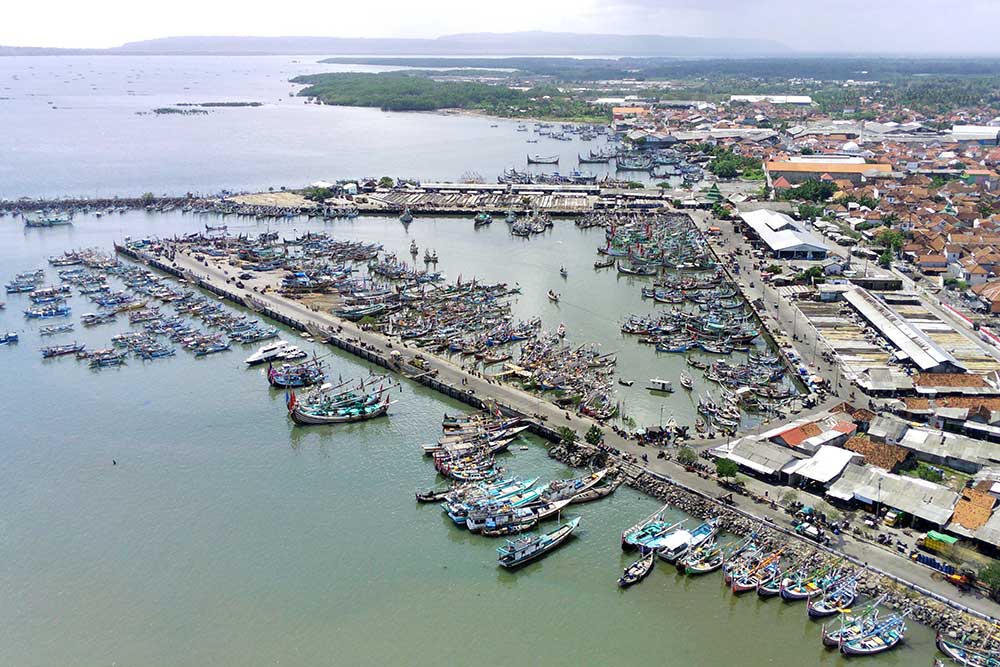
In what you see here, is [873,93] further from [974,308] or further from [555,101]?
[974,308]

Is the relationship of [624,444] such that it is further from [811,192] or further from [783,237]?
[811,192]

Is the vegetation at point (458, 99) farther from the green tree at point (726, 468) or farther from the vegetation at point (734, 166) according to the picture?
the green tree at point (726, 468)

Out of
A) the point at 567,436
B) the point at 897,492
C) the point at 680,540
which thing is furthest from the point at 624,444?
the point at 897,492

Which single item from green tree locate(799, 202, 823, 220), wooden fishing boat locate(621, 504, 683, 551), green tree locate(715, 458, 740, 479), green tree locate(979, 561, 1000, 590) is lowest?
wooden fishing boat locate(621, 504, 683, 551)

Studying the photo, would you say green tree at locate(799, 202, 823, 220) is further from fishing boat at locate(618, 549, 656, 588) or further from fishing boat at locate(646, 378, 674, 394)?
fishing boat at locate(618, 549, 656, 588)

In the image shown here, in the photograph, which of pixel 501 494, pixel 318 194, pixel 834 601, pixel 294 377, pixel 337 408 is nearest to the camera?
pixel 834 601

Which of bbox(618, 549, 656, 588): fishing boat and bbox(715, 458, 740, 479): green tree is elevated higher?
bbox(715, 458, 740, 479): green tree

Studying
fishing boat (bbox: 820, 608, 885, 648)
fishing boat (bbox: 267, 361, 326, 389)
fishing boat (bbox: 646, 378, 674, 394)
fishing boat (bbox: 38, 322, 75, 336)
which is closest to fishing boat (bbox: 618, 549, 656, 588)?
fishing boat (bbox: 820, 608, 885, 648)
